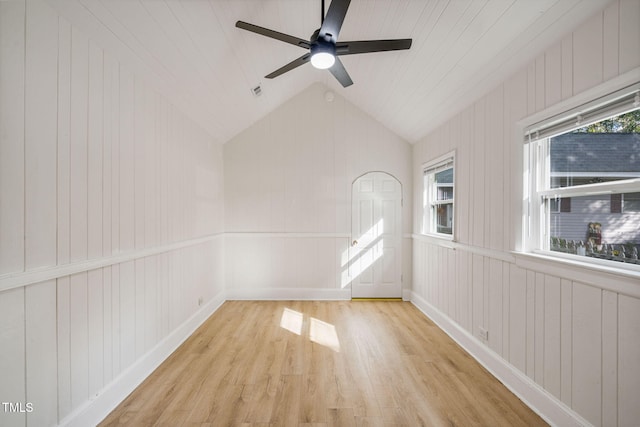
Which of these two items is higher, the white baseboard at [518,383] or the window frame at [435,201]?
the window frame at [435,201]

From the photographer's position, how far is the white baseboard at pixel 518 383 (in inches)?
66.8

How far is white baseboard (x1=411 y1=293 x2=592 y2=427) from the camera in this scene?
5.57 feet

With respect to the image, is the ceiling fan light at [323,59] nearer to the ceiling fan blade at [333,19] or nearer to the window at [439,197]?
the ceiling fan blade at [333,19]

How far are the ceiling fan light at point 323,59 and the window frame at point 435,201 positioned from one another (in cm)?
186

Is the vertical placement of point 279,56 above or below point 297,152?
above

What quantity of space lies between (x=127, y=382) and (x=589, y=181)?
3.50 meters

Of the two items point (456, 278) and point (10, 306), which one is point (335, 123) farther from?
point (10, 306)

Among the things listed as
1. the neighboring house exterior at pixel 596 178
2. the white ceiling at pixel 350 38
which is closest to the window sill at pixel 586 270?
the neighboring house exterior at pixel 596 178

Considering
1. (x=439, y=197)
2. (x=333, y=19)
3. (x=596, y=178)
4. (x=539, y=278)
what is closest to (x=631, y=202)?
(x=596, y=178)

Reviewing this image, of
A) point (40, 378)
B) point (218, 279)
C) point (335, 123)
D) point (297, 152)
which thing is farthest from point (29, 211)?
point (335, 123)

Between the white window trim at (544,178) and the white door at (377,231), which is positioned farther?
the white door at (377,231)

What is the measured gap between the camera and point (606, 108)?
154 centimetres

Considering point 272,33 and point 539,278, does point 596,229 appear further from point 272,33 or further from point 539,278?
point 272,33

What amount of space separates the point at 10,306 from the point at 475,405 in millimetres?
2827
